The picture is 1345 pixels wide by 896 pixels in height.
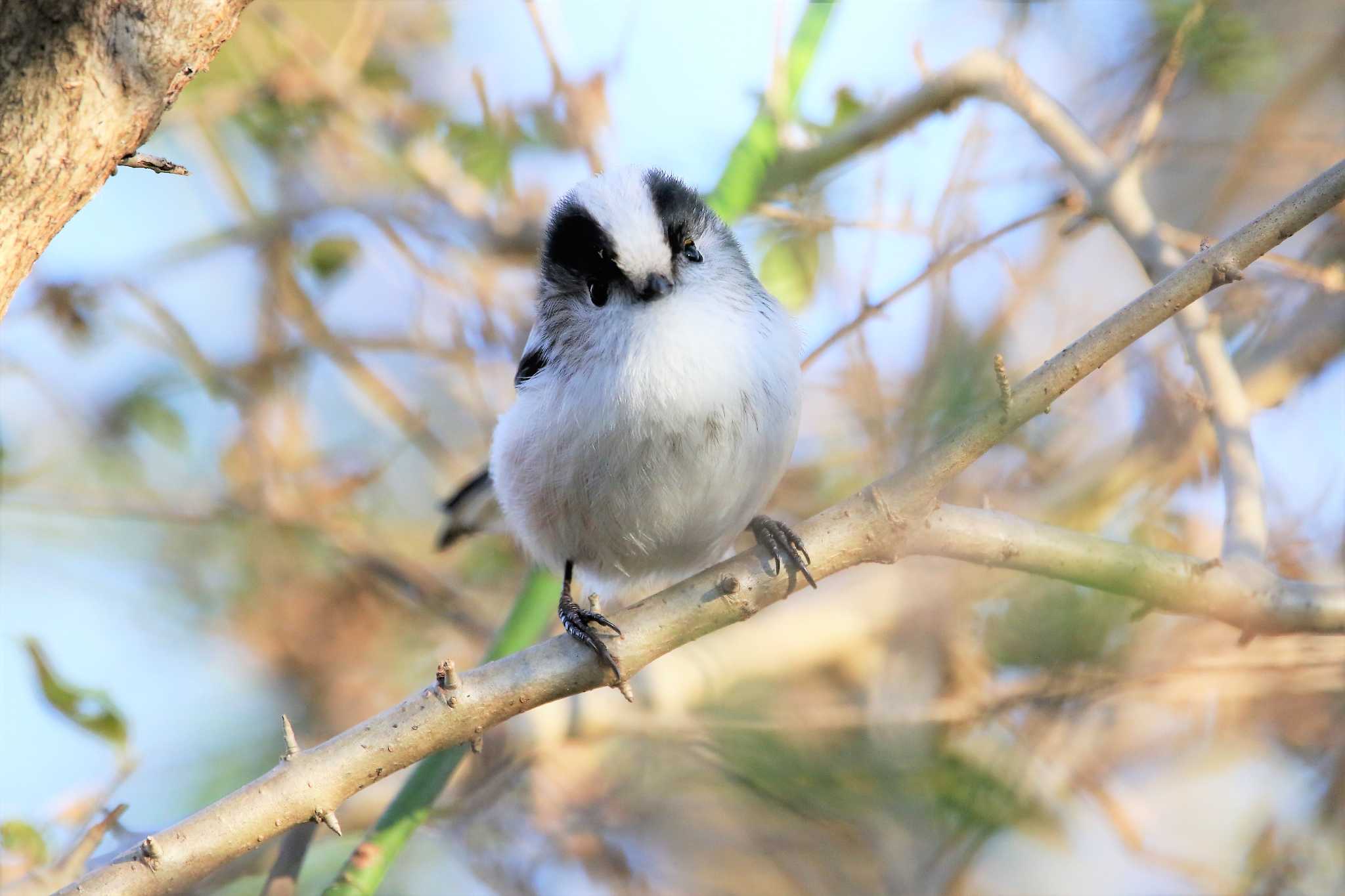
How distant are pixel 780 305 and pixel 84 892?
5.33 feet

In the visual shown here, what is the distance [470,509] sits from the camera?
8.97 feet

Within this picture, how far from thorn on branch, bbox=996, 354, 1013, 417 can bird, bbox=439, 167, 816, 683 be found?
0.45 m

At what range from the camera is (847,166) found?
2664mm

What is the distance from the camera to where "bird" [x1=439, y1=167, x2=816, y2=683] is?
2.01m

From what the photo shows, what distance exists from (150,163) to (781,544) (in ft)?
3.72

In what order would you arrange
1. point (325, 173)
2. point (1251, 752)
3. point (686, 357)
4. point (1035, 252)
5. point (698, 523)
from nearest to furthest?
point (686, 357), point (698, 523), point (1251, 752), point (1035, 252), point (325, 173)

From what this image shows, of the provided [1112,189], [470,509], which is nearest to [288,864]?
[470,509]

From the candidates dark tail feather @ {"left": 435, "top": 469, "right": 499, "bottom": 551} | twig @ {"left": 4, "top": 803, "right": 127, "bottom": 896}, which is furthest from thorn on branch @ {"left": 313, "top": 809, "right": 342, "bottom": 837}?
dark tail feather @ {"left": 435, "top": 469, "right": 499, "bottom": 551}

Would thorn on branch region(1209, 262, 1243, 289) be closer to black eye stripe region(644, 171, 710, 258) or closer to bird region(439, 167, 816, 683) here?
bird region(439, 167, 816, 683)

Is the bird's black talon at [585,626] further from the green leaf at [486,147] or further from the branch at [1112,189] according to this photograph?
the green leaf at [486,147]

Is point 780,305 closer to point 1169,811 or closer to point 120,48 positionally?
point 120,48

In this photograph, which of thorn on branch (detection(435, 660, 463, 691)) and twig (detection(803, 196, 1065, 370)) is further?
twig (detection(803, 196, 1065, 370))

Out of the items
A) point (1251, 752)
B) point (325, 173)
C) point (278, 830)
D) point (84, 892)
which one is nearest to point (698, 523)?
point (278, 830)

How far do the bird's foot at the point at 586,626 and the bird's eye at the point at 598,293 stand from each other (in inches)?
23.7
